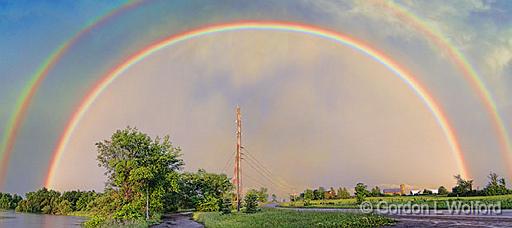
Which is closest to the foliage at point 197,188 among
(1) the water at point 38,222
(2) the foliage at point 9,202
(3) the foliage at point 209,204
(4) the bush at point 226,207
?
(3) the foliage at point 209,204

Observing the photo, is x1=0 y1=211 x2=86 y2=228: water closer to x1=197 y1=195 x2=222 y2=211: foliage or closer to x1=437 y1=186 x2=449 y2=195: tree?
x1=197 y1=195 x2=222 y2=211: foliage

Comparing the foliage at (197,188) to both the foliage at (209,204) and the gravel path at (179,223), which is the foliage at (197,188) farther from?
the gravel path at (179,223)

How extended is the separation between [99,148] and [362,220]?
33.5m

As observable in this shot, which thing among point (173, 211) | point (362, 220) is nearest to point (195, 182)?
point (173, 211)

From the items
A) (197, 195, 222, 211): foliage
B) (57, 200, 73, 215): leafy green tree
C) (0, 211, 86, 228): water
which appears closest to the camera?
(0, 211, 86, 228): water

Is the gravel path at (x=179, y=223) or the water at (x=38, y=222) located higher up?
the gravel path at (x=179, y=223)

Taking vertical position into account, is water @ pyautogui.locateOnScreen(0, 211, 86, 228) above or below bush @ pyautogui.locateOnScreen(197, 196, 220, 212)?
below

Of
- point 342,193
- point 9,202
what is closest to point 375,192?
point 342,193

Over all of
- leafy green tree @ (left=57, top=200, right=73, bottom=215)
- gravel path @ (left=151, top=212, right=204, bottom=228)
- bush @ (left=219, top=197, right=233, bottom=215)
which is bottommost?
leafy green tree @ (left=57, top=200, right=73, bottom=215)

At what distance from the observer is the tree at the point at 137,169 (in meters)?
48.7

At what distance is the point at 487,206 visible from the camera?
184ft

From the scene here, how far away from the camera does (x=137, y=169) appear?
46781 millimetres

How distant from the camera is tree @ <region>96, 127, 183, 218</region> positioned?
48.7 meters

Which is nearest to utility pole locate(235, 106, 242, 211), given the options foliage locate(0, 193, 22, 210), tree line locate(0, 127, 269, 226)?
tree line locate(0, 127, 269, 226)
